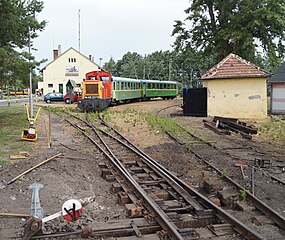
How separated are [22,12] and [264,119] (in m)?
15.0

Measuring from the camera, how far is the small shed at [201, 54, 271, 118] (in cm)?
2147

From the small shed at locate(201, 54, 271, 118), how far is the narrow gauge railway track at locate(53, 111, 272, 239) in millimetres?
13279

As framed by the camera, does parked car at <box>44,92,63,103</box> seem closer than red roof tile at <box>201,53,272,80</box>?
No

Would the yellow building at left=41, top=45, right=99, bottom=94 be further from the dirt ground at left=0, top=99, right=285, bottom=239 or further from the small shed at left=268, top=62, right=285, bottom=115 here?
the dirt ground at left=0, top=99, right=285, bottom=239

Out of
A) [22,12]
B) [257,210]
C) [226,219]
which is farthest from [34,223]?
[22,12]

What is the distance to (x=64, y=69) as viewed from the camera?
53.6 m

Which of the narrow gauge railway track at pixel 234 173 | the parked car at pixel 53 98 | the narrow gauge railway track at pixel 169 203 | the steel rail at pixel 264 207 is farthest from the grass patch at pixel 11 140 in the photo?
the parked car at pixel 53 98

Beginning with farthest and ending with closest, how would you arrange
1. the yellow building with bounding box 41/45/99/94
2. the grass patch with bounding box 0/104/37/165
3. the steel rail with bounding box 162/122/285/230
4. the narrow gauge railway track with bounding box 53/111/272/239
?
1. the yellow building with bounding box 41/45/99/94
2. the grass patch with bounding box 0/104/37/165
3. the steel rail with bounding box 162/122/285/230
4. the narrow gauge railway track with bounding box 53/111/272/239

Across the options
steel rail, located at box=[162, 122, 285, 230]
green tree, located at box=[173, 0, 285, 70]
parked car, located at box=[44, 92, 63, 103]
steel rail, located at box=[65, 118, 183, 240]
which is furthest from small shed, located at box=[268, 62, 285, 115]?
parked car, located at box=[44, 92, 63, 103]

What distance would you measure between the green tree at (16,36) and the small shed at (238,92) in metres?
11.0

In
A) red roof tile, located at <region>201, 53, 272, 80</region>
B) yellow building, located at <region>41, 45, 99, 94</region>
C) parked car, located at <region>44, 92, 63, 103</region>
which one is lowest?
parked car, located at <region>44, 92, 63, 103</region>

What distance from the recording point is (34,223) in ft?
15.9

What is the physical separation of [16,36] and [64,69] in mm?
37833

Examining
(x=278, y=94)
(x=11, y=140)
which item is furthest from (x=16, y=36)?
(x=278, y=94)
